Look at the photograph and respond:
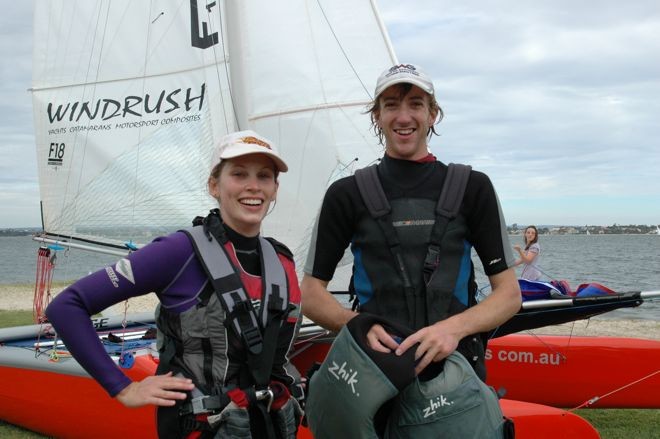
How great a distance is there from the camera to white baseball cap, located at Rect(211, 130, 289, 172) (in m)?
1.93

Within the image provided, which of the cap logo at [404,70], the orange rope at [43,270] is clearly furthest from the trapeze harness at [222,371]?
the orange rope at [43,270]

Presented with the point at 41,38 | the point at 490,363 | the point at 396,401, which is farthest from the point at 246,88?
the point at 396,401

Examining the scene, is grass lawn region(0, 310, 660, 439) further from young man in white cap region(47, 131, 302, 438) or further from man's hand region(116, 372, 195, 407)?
man's hand region(116, 372, 195, 407)

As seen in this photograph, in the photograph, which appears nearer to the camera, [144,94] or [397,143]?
[397,143]

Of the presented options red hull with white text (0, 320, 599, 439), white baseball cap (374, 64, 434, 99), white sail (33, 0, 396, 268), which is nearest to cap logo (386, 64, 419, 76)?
white baseball cap (374, 64, 434, 99)

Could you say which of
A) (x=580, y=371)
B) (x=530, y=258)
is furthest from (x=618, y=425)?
(x=530, y=258)

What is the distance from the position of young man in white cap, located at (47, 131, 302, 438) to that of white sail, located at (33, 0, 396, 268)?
3398mm

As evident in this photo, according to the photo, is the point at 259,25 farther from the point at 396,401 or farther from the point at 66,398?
the point at 396,401

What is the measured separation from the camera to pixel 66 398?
14.7 ft

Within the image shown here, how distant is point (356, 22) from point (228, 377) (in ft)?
14.1

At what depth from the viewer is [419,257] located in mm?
1835

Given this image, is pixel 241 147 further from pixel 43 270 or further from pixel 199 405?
pixel 43 270

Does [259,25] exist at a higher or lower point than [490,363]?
higher

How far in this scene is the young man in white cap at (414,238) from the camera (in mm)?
1812
